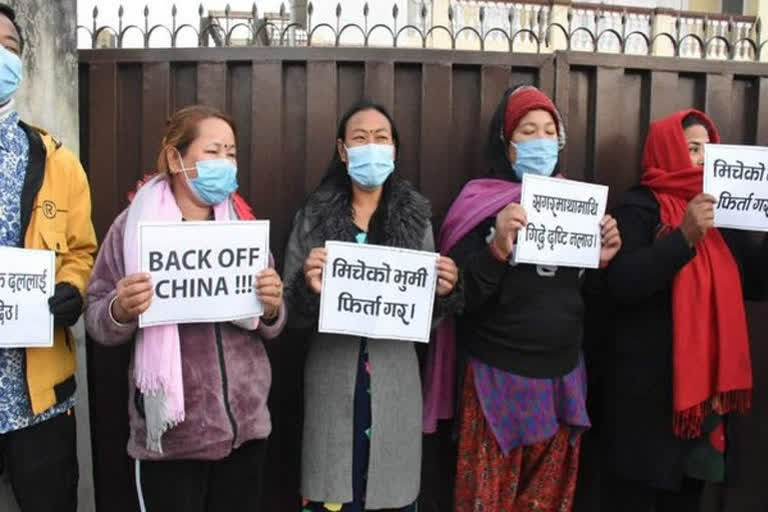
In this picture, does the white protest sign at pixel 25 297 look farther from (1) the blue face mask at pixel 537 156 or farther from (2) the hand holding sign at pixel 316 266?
(1) the blue face mask at pixel 537 156

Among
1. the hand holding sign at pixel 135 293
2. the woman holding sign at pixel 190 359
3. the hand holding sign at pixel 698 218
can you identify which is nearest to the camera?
the hand holding sign at pixel 135 293

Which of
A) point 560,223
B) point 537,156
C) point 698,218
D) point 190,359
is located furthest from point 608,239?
point 190,359

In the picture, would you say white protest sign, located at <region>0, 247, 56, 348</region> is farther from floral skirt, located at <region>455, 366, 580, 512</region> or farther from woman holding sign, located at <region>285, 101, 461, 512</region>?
floral skirt, located at <region>455, 366, 580, 512</region>

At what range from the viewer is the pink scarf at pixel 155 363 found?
2.13 metres

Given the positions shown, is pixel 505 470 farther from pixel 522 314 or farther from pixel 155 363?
pixel 155 363

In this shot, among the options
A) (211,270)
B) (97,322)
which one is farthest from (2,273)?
(211,270)

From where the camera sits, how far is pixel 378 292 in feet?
7.97

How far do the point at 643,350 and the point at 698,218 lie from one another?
581 millimetres

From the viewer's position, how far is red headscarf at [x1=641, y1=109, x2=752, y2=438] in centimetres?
258

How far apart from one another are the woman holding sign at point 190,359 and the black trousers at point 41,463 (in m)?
0.28

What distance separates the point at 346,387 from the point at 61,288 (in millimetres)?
1048

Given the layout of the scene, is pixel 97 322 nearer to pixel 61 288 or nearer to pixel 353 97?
pixel 61 288

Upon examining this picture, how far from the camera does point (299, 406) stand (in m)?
3.27

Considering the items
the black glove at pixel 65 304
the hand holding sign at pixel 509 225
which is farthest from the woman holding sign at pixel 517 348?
the black glove at pixel 65 304
